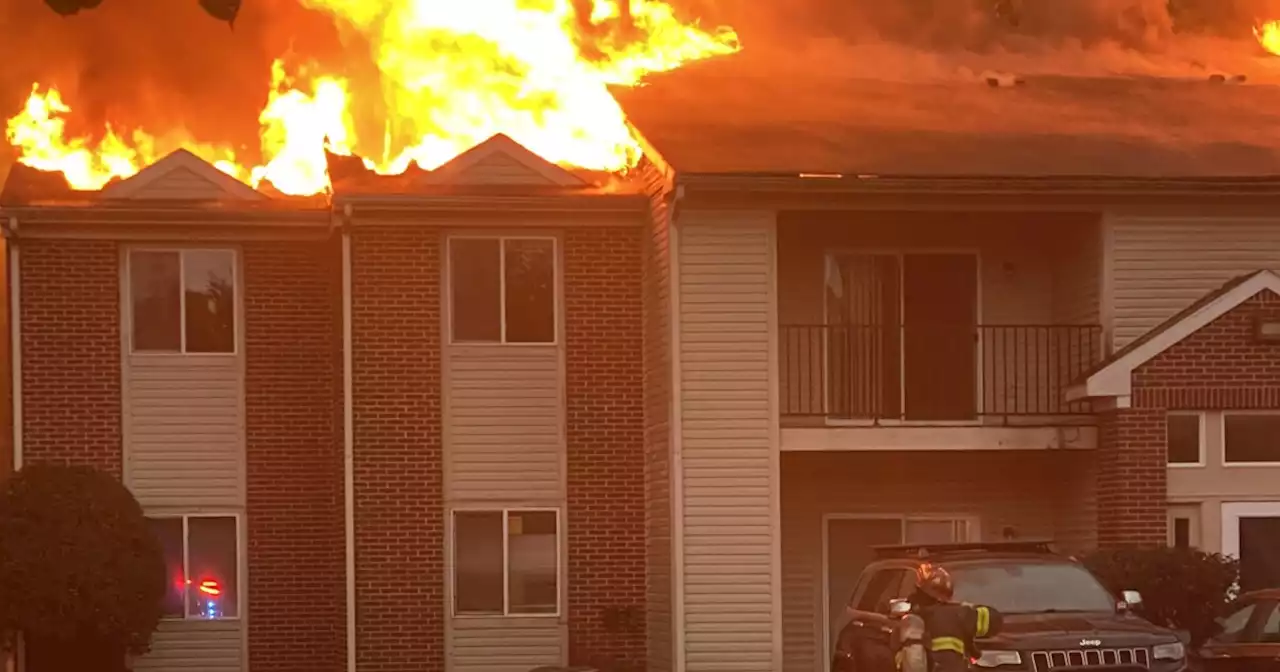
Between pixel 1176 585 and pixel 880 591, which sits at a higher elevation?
pixel 880 591

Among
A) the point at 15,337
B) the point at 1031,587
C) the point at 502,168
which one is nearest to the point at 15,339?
the point at 15,337

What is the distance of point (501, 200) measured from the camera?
21.5 meters

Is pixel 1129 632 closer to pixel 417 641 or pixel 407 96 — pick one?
pixel 417 641

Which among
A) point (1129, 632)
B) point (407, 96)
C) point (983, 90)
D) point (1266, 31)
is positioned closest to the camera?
point (1129, 632)

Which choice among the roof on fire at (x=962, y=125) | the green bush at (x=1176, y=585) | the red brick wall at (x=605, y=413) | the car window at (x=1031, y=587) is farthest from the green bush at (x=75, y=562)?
the green bush at (x=1176, y=585)

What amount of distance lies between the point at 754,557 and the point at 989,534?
3.21m

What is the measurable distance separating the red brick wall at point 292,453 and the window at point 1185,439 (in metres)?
8.93

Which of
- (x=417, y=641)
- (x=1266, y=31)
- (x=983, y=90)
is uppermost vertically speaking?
(x=1266, y=31)

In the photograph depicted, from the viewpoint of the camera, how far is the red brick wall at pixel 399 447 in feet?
70.5

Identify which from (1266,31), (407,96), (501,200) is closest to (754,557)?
(501,200)

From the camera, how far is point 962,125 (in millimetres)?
22750

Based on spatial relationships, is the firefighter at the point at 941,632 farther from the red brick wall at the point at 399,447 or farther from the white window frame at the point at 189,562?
the white window frame at the point at 189,562

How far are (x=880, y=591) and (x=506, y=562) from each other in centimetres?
656

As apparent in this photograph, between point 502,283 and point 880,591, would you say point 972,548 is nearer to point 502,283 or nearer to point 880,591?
point 880,591
